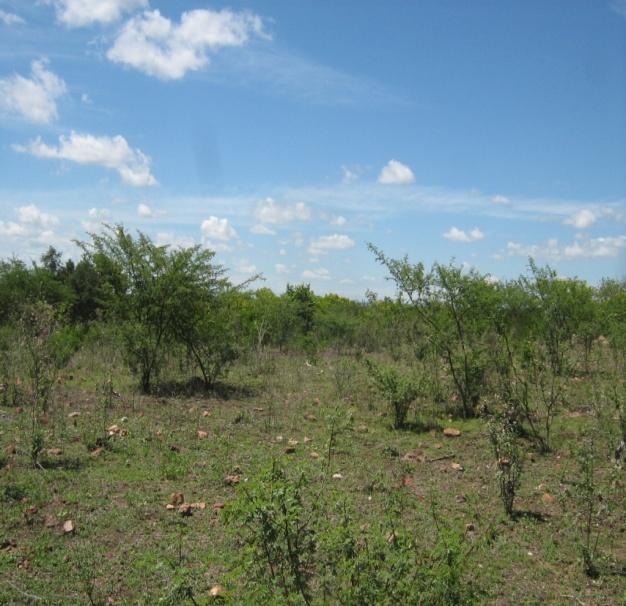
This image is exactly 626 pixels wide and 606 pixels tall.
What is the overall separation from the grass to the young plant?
0.20m

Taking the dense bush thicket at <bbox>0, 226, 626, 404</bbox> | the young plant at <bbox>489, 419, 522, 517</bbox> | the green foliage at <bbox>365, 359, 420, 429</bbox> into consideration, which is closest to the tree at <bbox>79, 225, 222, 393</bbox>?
the dense bush thicket at <bbox>0, 226, 626, 404</bbox>

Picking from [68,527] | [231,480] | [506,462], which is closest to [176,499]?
[231,480]

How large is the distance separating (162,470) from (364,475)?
2402 mm

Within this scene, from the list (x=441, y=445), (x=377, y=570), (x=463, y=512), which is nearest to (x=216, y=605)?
(x=377, y=570)

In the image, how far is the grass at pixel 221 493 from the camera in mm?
4789

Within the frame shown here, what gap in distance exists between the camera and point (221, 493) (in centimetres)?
663

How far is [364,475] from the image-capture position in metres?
7.31

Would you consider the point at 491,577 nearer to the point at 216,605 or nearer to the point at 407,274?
Answer: the point at 216,605

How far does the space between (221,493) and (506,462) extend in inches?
122

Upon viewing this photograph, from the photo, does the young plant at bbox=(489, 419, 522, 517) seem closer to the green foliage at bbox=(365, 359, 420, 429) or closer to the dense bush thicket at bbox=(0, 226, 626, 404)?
the dense bush thicket at bbox=(0, 226, 626, 404)

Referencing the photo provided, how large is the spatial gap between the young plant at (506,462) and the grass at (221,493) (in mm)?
197

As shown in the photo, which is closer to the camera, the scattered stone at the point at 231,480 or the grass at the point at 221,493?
the grass at the point at 221,493

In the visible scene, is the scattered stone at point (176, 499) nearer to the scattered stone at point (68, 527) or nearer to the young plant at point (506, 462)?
the scattered stone at point (68, 527)

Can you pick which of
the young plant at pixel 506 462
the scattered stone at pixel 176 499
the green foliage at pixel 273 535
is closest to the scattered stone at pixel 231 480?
the scattered stone at pixel 176 499
